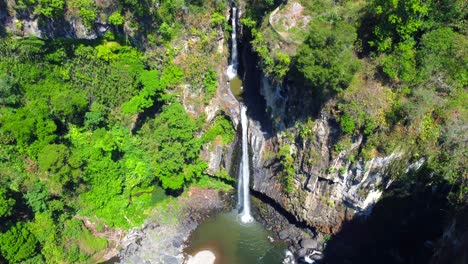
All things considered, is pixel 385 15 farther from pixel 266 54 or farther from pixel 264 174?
pixel 264 174

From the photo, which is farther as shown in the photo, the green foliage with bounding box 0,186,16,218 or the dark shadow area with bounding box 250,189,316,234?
the dark shadow area with bounding box 250,189,316,234

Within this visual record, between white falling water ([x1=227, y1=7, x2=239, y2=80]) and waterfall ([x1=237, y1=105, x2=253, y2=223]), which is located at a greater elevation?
white falling water ([x1=227, y1=7, x2=239, y2=80])

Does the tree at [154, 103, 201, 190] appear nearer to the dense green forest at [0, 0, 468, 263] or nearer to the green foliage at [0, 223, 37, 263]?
the dense green forest at [0, 0, 468, 263]

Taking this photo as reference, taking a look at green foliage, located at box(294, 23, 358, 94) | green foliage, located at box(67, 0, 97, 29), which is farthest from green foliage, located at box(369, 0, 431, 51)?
green foliage, located at box(67, 0, 97, 29)

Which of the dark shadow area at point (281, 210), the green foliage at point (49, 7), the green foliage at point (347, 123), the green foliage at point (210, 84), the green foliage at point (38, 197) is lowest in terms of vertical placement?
the dark shadow area at point (281, 210)

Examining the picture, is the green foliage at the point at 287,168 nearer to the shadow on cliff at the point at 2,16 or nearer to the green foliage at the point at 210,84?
the green foliage at the point at 210,84

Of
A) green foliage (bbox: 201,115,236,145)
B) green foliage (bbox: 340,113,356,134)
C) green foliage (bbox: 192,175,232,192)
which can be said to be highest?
green foliage (bbox: 340,113,356,134)

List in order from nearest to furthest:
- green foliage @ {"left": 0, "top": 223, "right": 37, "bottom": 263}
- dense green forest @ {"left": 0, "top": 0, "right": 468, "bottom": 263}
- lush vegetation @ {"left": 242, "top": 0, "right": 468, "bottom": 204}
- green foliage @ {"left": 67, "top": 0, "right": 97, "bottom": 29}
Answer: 1. lush vegetation @ {"left": 242, "top": 0, "right": 468, "bottom": 204}
2. dense green forest @ {"left": 0, "top": 0, "right": 468, "bottom": 263}
3. green foliage @ {"left": 0, "top": 223, "right": 37, "bottom": 263}
4. green foliage @ {"left": 67, "top": 0, "right": 97, "bottom": 29}

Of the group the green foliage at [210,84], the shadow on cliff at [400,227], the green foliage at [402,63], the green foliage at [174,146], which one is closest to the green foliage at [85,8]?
the green foliage at [174,146]
